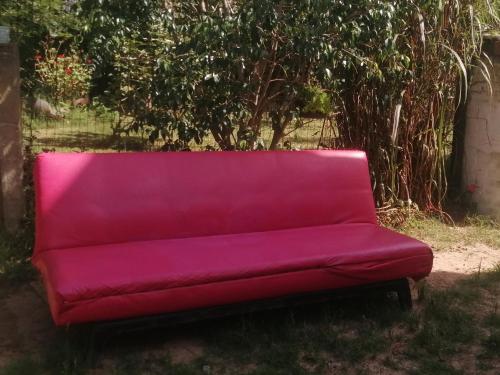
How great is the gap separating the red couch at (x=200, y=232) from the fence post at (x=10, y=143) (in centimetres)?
115

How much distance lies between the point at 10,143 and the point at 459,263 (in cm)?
347

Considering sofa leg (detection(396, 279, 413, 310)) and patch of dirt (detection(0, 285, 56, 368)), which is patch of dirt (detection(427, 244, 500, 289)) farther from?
patch of dirt (detection(0, 285, 56, 368))

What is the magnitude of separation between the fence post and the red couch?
1.15 meters

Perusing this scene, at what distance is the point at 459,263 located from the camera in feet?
18.0

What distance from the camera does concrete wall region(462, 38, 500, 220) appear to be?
21.0 ft

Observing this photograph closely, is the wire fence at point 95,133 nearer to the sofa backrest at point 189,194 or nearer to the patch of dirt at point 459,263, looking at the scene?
the sofa backrest at point 189,194

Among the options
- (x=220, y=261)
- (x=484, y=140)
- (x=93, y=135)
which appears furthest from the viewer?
(x=93, y=135)

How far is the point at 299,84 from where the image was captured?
5469mm

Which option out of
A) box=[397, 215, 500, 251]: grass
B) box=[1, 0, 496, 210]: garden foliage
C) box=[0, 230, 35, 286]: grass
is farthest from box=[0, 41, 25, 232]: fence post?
box=[397, 215, 500, 251]: grass

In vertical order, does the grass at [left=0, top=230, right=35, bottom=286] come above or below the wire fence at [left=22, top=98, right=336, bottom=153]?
below

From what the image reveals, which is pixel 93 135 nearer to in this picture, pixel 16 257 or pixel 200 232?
pixel 16 257

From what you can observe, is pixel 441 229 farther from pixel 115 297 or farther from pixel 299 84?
pixel 115 297

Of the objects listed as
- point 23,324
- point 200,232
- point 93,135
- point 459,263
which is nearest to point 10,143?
point 23,324

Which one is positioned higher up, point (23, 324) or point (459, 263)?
point (23, 324)
